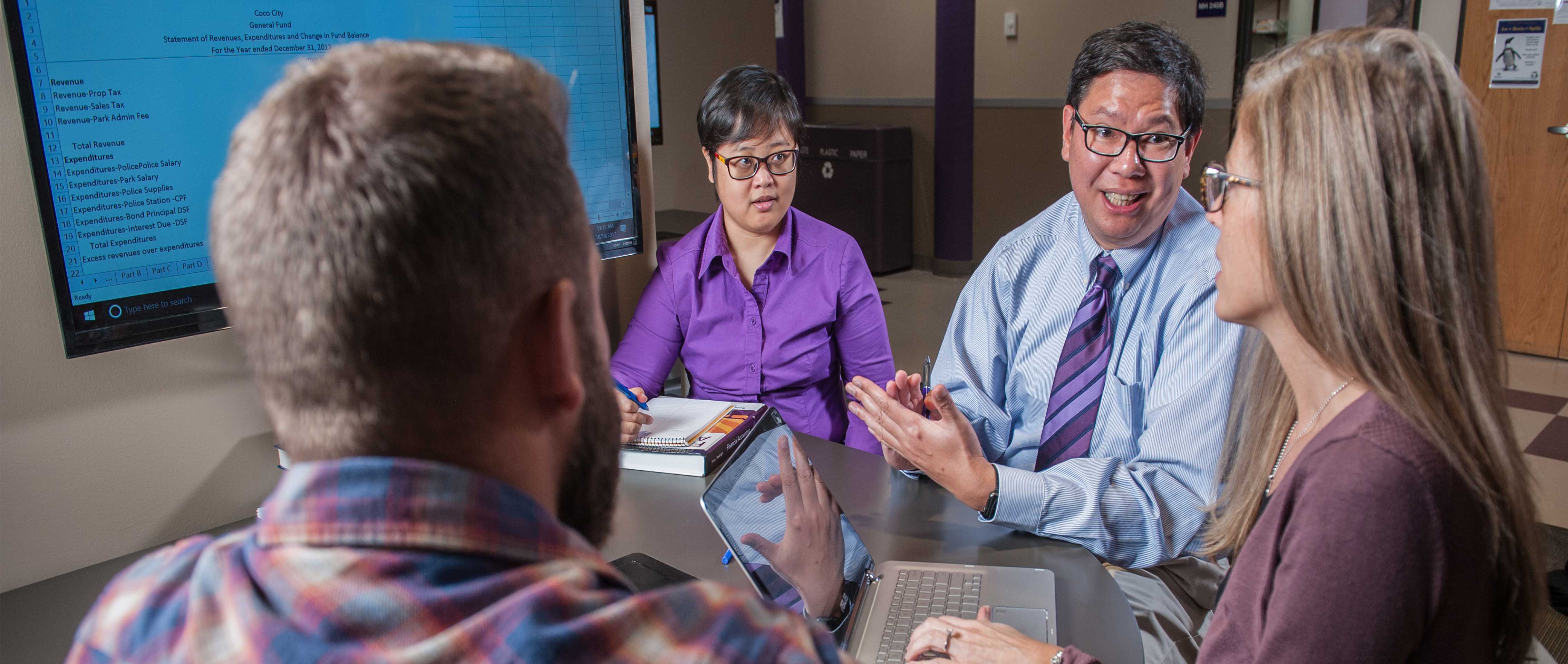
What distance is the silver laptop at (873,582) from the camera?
1093 millimetres

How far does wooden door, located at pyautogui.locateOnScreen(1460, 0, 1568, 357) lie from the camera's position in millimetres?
3848

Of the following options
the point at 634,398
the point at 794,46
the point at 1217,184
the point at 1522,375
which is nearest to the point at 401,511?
the point at 1217,184

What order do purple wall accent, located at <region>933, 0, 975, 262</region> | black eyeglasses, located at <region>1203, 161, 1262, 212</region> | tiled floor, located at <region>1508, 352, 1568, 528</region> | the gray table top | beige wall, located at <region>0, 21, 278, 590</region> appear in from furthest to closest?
purple wall accent, located at <region>933, 0, 975, 262</region>
tiled floor, located at <region>1508, 352, 1568, 528</region>
beige wall, located at <region>0, 21, 278, 590</region>
the gray table top
black eyeglasses, located at <region>1203, 161, 1262, 212</region>

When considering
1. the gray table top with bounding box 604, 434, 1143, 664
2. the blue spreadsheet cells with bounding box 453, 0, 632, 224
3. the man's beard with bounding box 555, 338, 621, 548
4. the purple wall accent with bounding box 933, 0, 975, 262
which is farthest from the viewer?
the purple wall accent with bounding box 933, 0, 975, 262

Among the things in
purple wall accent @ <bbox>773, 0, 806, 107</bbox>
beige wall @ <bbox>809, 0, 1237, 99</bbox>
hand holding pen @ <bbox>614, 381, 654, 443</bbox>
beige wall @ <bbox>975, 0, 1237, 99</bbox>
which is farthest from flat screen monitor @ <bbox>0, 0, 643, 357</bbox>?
purple wall accent @ <bbox>773, 0, 806, 107</bbox>

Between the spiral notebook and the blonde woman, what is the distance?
89 centimetres

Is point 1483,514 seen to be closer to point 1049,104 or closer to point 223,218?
point 223,218

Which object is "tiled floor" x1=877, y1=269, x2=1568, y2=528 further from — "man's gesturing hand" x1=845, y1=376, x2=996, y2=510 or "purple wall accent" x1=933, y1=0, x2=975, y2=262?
"man's gesturing hand" x1=845, y1=376, x2=996, y2=510

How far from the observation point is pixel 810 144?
6383mm

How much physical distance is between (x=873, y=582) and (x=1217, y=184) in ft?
2.01

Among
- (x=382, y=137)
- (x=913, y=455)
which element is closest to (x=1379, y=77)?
(x=913, y=455)

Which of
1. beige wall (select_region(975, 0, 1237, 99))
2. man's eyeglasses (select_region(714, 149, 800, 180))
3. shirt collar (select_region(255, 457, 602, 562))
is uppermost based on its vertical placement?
A: beige wall (select_region(975, 0, 1237, 99))

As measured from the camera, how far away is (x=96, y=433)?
4.51 feet

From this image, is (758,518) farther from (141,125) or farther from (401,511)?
(141,125)
